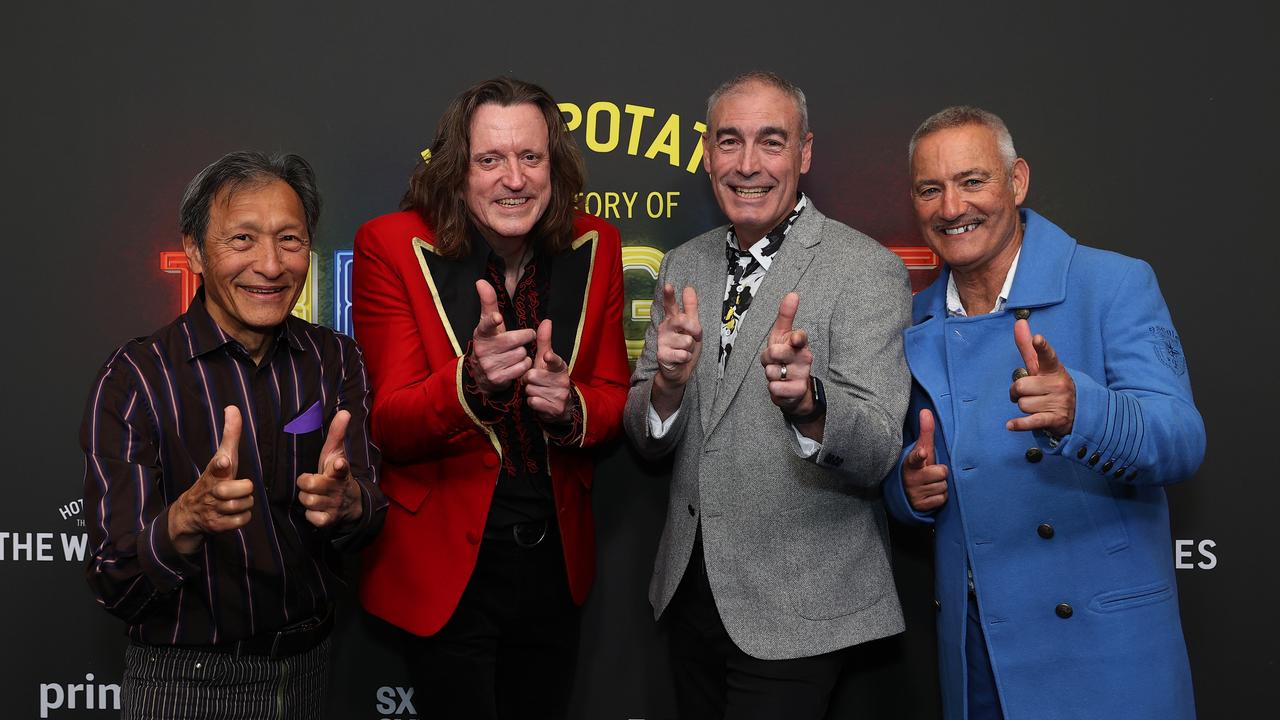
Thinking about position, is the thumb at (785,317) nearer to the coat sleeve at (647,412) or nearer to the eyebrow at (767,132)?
the coat sleeve at (647,412)

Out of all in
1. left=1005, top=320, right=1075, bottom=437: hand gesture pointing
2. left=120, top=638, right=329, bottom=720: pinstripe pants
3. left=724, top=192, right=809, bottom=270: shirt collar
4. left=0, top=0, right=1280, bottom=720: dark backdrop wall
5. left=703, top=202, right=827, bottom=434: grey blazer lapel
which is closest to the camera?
left=1005, top=320, right=1075, bottom=437: hand gesture pointing

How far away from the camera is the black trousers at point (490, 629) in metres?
1.92

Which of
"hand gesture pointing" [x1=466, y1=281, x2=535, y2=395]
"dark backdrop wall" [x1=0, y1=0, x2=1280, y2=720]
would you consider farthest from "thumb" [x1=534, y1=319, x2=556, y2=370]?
"dark backdrop wall" [x1=0, y1=0, x2=1280, y2=720]

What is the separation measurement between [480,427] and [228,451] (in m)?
0.51

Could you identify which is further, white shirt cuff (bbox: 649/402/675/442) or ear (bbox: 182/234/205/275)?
white shirt cuff (bbox: 649/402/675/442)

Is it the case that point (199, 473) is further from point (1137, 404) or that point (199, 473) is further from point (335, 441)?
point (1137, 404)

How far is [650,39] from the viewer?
2.47 metres

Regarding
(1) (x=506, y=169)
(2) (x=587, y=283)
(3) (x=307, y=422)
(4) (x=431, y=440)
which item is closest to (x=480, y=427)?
(4) (x=431, y=440)

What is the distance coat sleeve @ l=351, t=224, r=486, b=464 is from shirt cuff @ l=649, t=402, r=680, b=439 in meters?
0.34

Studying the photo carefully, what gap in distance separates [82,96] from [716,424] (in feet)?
6.55

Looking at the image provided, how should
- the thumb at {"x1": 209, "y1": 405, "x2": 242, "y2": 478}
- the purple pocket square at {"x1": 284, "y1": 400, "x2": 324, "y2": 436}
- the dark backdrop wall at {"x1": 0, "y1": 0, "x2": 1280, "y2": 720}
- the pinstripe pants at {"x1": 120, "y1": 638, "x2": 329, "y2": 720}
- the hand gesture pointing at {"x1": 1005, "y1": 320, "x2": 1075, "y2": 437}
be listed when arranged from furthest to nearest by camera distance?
the dark backdrop wall at {"x1": 0, "y1": 0, "x2": 1280, "y2": 720} → the purple pocket square at {"x1": 284, "y1": 400, "x2": 324, "y2": 436} → the pinstripe pants at {"x1": 120, "y1": 638, "x2": 329, "y2": 720} → the hand gesture pointing at {"x1": 1005, "y1": 320, "x2": 1075, "y2": 437} → the thumb at {"x1": 209, "y1": 405, "x2": 242, "y2": 478}

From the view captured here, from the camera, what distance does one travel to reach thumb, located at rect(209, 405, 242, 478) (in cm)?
136

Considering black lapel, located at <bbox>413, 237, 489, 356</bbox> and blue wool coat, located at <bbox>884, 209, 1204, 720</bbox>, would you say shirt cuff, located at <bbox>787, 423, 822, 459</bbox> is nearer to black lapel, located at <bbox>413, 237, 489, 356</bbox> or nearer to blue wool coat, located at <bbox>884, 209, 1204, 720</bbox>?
blue wool coat, located at <bbox>884, 209, 1204, 720</bbox>

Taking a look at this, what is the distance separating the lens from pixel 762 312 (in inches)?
71.3
